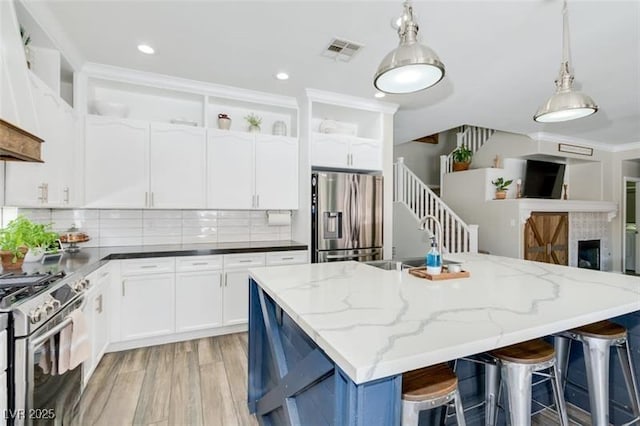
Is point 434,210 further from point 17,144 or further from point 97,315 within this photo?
point 17,144

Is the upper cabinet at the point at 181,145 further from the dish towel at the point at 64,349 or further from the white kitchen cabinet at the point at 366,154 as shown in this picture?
the dish towel at the point at 64,349

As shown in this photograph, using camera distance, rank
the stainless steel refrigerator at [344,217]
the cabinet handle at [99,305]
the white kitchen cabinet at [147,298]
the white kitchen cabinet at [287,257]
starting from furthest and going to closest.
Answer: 1. the stainless steel refrigerator at [344,217]
2. the white kitchen cabinet at [287,257]
3. the white kitchen cabinet at [147,298]
4. the cabinet handle at [99,305]

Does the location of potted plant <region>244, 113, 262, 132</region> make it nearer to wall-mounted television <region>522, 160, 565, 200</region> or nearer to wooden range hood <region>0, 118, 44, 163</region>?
wooden range hood <region>0, 118, 44, 163</region>

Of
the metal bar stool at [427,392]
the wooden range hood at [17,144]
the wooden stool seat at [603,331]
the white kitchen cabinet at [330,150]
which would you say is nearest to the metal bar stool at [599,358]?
the wooden stool seat at [603,331]

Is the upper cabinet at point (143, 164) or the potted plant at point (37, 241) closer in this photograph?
the potted plant at point (37, 241)

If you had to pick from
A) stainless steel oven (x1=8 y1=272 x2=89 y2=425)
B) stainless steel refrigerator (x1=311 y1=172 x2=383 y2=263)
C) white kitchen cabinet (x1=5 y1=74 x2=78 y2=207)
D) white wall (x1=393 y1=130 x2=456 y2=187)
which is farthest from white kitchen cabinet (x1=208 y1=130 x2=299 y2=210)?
white wall (x1=393 y1=130 x2=456 y2=187)

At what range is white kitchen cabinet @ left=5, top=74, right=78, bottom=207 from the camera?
6.34 feet

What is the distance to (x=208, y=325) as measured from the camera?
10.2ft

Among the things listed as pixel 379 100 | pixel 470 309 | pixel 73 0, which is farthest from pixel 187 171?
pixel 470 309

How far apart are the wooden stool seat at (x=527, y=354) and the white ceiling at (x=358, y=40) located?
210 centimetres

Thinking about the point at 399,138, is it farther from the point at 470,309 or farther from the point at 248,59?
the point at 470,309

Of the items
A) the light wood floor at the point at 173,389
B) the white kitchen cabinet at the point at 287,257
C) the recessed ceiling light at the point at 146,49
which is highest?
the recessed ceiling light at the point at 146,49

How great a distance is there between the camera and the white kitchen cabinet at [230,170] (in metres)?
3.37

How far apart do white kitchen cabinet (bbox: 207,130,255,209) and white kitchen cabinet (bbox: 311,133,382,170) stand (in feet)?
2.56
